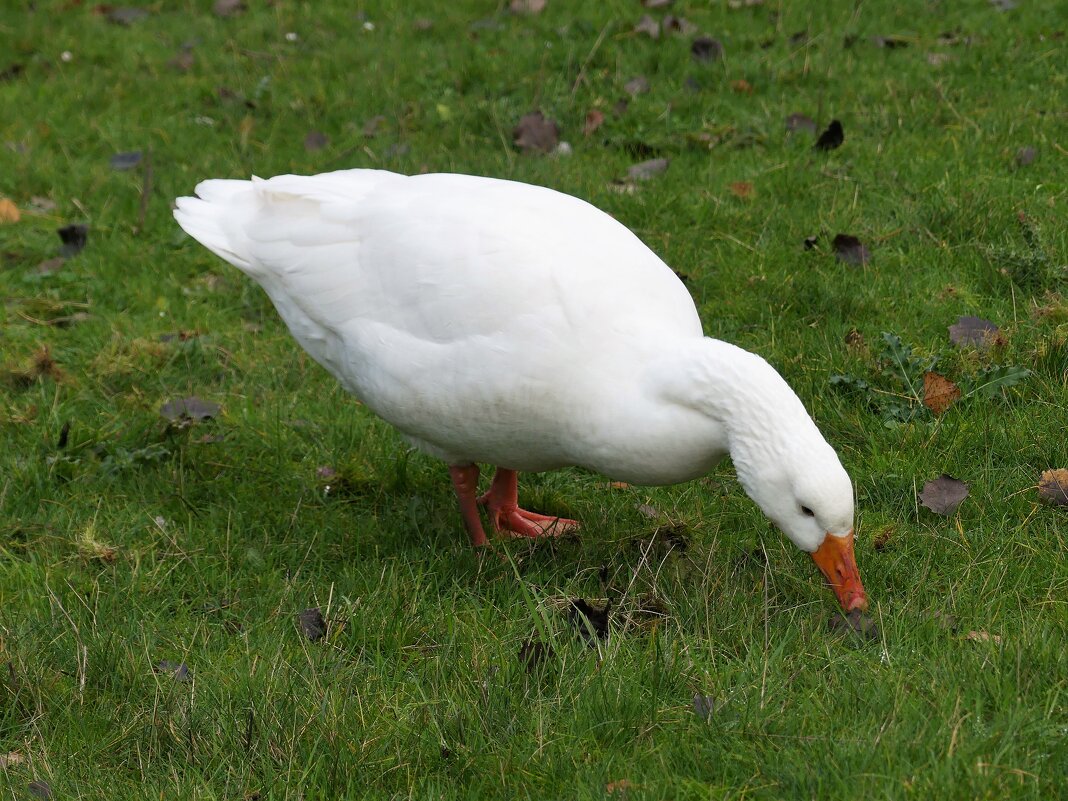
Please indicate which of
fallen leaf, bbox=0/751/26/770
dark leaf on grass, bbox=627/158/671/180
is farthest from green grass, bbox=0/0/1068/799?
dark leaf on grass, bbox=627/158/671/180

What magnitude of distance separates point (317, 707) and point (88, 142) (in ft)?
17.7

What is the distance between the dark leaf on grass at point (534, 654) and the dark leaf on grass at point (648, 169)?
3.46m

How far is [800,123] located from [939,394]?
2.44 m

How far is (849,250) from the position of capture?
17.2 feet

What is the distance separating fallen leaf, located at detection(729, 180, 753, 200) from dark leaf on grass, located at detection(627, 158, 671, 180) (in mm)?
473

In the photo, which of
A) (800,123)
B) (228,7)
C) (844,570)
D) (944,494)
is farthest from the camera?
(228,7)

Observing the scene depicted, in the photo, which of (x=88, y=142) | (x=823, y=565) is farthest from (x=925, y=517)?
(x=88, y=142)

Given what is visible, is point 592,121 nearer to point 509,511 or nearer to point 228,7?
point 509,511

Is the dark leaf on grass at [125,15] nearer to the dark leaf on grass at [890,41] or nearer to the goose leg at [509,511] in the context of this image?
the dark leaf on grass at [890,41]

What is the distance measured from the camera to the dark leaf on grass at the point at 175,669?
3.34 metres

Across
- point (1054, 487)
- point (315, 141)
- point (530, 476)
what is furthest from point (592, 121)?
point (1054, 487)

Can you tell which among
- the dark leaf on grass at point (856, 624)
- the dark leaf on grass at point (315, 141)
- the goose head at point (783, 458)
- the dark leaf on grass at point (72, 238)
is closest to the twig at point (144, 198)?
the dark leaf on grass at point (72, 238)

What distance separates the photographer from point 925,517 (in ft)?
12.8

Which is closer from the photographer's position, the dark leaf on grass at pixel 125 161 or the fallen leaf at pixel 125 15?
the dark leaf on grass at pixel 125 161
